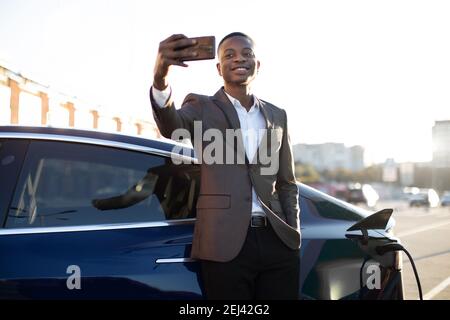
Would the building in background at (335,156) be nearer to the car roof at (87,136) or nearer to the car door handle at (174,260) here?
the car roof at (87,136)

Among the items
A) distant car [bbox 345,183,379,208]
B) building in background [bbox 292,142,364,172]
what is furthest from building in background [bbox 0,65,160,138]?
building in background [bbox 292,142,364,172]

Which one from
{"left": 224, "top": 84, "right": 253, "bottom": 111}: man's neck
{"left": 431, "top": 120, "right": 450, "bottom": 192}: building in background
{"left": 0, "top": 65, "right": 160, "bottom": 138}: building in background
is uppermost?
{"left": 431, "top": 120, "right": 450, "bottom": 192}: building in background

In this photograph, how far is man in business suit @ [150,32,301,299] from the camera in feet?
6.59

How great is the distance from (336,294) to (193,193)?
34.3 inches

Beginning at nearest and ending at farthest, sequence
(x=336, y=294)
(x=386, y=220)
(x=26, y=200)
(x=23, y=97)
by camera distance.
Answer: (x=26, y=200) < (x=336, y=294) < (x=386, y=220) < (x=23, y=97)

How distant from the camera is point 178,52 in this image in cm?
190

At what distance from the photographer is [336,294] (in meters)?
2.44

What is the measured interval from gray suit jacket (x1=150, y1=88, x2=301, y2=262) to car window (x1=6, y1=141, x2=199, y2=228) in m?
0.29

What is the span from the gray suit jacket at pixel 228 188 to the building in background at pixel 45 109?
11.4ft

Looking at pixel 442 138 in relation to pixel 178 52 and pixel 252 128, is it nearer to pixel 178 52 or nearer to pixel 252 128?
pixel 252 128

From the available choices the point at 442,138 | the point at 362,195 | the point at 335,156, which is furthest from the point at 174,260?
the point at 335,156

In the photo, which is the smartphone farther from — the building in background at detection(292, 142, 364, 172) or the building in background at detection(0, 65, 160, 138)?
the building in background at detection(292, 142, 364, 172)

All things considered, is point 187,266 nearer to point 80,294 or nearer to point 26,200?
point 80,294
